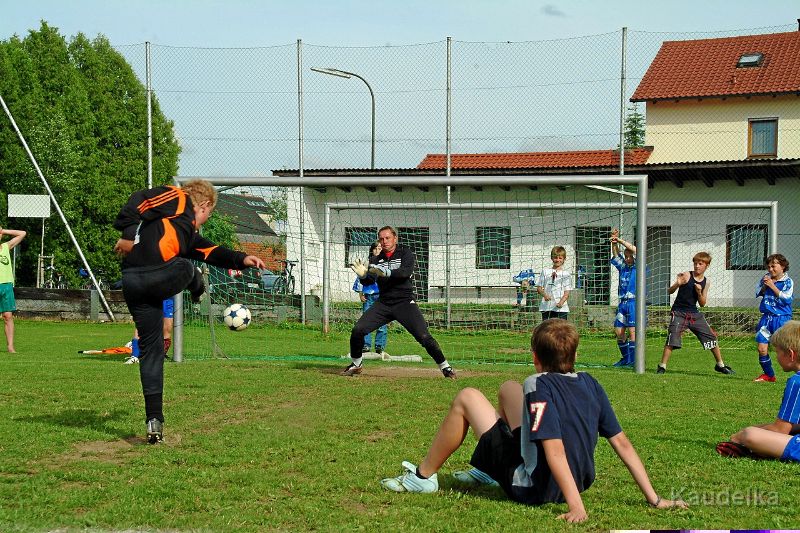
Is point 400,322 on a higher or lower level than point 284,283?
lower

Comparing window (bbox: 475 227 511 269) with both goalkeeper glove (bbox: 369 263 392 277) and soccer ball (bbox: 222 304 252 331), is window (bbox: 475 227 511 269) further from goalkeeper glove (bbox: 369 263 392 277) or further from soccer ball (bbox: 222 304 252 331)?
soccer ball (bbox: 222 304 252 331)

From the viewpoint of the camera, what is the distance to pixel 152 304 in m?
6.86

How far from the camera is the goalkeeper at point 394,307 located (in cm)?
1132

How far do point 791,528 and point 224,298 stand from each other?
41.8ft

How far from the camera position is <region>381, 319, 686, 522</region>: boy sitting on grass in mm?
4691

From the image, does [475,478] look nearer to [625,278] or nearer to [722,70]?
[625,278]

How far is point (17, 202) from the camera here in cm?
2491

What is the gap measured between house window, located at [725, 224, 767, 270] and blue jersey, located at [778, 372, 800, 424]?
A: 49.7 feet

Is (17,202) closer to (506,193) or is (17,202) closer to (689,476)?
(506,193)

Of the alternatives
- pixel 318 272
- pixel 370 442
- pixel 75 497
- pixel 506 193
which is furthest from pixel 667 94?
pixel 75 497

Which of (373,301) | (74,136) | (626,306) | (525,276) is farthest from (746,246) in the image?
(74,136)

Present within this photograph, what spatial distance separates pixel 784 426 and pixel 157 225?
4.57 meters

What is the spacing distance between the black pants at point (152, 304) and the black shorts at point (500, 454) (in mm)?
2727

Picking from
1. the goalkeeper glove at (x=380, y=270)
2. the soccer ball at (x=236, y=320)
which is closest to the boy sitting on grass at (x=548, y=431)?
the soccer ball at (x=236, y=320)
